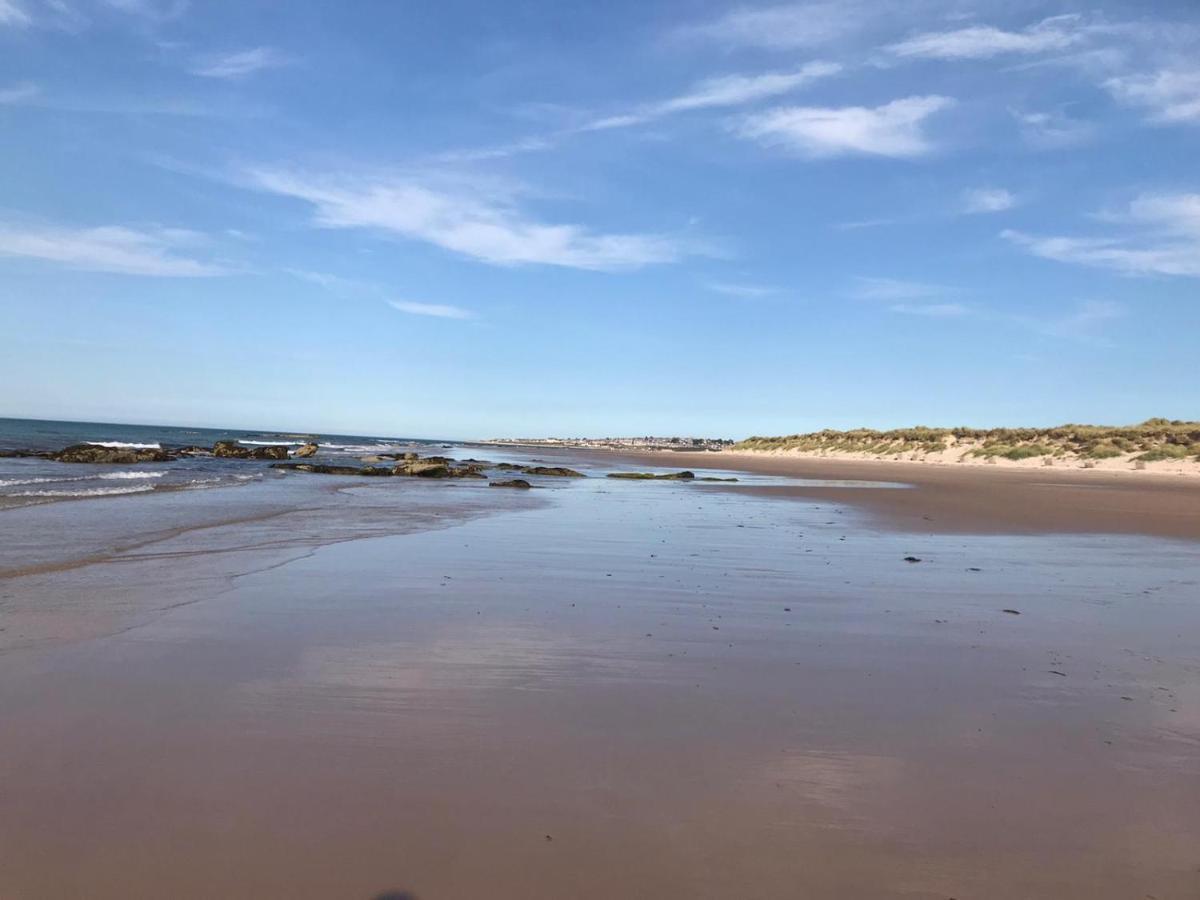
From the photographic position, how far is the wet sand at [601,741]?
2.89 m

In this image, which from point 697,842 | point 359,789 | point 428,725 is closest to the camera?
point 697,842

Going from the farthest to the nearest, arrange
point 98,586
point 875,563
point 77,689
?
point 875,563
point 98,586
point 77,689

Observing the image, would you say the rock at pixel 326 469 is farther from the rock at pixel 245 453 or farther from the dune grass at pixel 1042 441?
the dune grass at pixel 1042 441

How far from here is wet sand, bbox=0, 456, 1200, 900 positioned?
289 cm

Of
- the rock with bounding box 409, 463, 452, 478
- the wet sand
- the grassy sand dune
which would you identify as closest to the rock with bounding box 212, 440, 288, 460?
the rock with bounding box 409, 463, 452, 478

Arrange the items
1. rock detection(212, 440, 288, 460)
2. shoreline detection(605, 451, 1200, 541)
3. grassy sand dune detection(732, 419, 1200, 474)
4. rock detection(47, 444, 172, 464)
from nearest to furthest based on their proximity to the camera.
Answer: shoreline detection(605, 451, 1200, 541), rock detection(47, 444, 172, 464), grassy sand dune detection(732, 419, 1200, 474), rock detection(212, 440, 288, 460)

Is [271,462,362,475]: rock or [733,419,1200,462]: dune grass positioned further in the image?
[733,419,1200,462]: dune grass

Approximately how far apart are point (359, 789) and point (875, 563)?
821cm

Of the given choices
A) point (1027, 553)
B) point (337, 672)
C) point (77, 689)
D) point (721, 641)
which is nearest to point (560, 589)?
point (721, 641)

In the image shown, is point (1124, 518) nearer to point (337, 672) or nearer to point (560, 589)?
point (560, 589)

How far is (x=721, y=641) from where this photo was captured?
608cm

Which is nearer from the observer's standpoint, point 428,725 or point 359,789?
point 359,789

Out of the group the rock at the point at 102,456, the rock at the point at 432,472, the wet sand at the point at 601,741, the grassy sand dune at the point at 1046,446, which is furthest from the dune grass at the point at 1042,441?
the rock at the point at 102,456

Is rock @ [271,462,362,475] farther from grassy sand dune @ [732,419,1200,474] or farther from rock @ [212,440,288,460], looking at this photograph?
grassy sand dune @ [732,419,1200,474]
